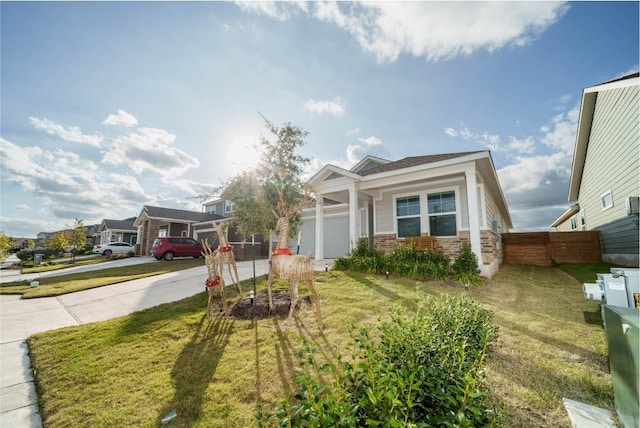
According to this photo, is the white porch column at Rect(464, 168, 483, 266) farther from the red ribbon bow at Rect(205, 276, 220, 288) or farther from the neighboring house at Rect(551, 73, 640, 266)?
the red ribbon bow at Rect(205, 276, 220, 288)

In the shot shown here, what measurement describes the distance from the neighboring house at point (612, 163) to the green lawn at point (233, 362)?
5.47 m

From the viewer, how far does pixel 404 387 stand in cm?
164

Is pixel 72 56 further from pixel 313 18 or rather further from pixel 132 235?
pixel 132 235

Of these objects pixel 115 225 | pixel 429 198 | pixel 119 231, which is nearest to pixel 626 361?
pixel 429 198

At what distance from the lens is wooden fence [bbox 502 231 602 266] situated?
10812 millimetres

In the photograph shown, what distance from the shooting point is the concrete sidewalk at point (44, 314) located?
102 inches

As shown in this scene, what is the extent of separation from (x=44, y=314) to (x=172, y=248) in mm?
12334

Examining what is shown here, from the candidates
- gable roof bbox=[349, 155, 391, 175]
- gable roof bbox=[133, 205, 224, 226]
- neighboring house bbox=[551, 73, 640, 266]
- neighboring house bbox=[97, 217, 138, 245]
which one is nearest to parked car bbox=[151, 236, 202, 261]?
gable roof bbox=[133, 205, 224, 226]

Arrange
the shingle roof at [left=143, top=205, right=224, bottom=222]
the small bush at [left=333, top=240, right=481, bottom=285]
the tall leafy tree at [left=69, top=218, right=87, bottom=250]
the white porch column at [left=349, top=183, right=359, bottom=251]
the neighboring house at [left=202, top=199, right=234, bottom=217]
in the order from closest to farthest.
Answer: the small bush at [left=333, top=240, right=481, bottom=285] < the white porch column at [left=349, top=183, right=359, bottom=251] < the tall leafy tree at [left=69, top=218, right=87, bottom=250] < the shingle roof at [left=143, top=205, right=224, bottom=222] < the neighboring house at [left=202, top=199, right=234, bottom=217]

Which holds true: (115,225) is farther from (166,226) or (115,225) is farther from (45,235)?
(45,235)

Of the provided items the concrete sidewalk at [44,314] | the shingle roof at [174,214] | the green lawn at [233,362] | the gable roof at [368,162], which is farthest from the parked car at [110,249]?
the green lawn at [233,362]

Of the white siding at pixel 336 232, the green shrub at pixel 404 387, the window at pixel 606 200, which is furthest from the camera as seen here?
the white siding at pixel 336 232

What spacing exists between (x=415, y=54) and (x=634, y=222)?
27.2ft

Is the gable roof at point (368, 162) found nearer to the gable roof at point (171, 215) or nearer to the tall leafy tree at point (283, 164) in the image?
the tall leafy tree at point (283, 164)
